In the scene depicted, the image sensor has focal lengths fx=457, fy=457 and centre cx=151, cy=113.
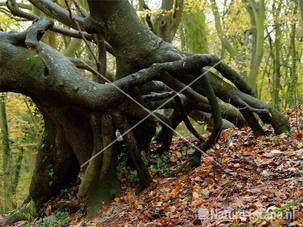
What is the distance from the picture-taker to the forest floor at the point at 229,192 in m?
4.22

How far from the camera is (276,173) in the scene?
17.9ft

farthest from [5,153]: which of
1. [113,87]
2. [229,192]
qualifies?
[229,192]

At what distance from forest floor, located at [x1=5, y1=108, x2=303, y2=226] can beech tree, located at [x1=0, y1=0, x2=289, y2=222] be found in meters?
0.33

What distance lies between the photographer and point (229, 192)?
5137 mm

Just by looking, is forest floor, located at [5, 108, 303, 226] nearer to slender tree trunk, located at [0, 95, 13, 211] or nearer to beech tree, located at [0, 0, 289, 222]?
beech tree, located at [0, 0, 289, 222]

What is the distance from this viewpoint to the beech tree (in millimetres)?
6289

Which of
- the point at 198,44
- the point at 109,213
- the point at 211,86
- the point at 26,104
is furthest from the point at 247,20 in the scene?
the point at 109,213

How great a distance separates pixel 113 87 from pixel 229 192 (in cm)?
216

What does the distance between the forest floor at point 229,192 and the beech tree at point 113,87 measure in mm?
334

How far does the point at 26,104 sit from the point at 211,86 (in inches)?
398

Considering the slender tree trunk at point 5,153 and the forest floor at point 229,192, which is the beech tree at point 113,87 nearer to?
the forest floor at point 229,192

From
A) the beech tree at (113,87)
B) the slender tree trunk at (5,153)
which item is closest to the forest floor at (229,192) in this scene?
the beech tree at (113,87)

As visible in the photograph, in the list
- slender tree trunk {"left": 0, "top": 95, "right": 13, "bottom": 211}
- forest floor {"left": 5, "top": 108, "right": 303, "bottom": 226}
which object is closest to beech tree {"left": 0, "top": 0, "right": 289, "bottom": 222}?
forest floor {"left": 5, "top": 108, "right": 303, "bottom": 226}

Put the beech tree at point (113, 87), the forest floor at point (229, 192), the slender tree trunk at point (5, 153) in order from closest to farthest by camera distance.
Result: the forest floor at point (229, 192) → the beech tree at point (113, 87) → the slender tree trunk at point (5, 153)
